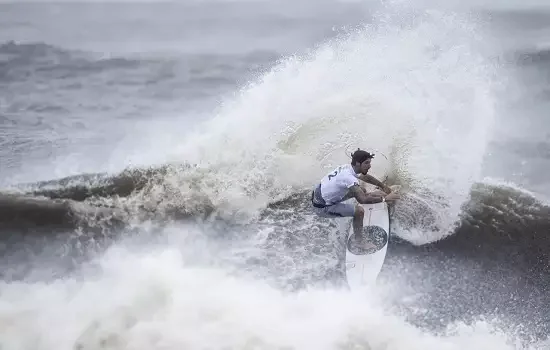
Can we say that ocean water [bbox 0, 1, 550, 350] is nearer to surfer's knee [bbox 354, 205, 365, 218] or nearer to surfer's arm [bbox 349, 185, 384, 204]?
surfer's knee [bbox 354, 205, 365, 218]

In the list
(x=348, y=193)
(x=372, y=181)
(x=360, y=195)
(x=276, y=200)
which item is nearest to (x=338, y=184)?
(x=348, y=193)

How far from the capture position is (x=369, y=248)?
7.59 meters

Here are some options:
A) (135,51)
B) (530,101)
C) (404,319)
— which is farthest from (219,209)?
(135,51)

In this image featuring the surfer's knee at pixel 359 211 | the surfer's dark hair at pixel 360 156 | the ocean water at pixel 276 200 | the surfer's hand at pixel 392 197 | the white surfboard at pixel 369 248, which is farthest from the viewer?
the surfer's hand at pixel 392 197

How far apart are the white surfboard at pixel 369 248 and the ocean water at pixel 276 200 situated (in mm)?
183

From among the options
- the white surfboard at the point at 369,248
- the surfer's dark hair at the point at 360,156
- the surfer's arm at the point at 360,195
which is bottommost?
the white surfboard at the point at 369,248

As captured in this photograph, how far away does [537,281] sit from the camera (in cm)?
735

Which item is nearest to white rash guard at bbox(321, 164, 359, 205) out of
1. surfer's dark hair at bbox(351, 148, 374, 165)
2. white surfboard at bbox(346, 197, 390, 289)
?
surfer's dark hair at bbox(351, 148, 374, 165)

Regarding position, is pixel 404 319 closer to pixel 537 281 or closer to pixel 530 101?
pixel 537 281

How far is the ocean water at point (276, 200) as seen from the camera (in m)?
6.42

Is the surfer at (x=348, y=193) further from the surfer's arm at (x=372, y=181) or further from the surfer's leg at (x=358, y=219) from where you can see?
the surfer's arm at (x=372, y=181)

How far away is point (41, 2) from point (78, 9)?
168 centimetres

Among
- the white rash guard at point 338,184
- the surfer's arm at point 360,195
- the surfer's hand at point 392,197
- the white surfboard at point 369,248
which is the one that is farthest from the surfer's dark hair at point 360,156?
the white surfboard at point 369,248

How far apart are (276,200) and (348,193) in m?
1.72
